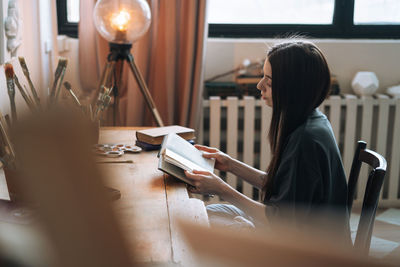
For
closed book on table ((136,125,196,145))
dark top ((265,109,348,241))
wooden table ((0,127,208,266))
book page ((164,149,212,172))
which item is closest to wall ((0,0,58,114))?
closed book on table ((136,125,196,145))

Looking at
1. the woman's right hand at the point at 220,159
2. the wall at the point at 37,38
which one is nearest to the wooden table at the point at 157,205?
the woman's right hand at the point at 220,159

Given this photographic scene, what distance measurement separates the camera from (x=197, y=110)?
7.93 ft

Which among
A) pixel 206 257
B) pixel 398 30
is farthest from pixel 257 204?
pixel 398 30

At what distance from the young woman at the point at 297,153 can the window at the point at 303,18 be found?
1.45m

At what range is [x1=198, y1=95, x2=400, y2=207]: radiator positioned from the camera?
248 centimetres

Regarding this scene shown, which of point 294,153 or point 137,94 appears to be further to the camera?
point 137,94

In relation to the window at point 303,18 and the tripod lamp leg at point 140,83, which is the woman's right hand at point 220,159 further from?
the window at point 303,18

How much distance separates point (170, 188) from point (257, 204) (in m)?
0.23

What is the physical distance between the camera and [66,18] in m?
2.59

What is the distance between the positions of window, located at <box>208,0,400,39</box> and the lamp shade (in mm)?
737

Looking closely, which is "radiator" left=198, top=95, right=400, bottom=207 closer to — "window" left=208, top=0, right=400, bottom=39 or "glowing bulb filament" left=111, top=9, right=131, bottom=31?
"window" left=208, top=0, right=400, bottom=39

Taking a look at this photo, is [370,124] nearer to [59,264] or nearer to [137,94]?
[137,94]

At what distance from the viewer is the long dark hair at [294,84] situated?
1185 millimetres

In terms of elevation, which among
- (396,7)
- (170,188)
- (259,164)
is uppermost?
(396,7)
